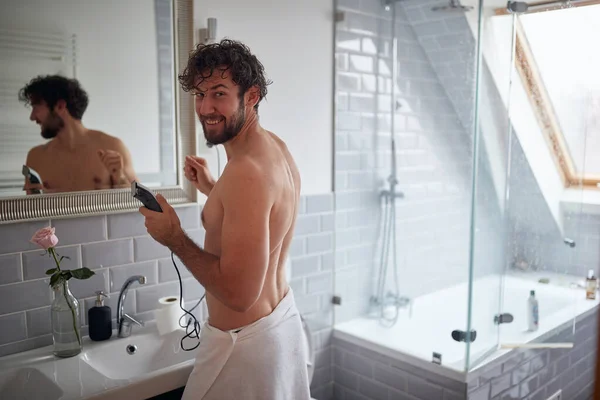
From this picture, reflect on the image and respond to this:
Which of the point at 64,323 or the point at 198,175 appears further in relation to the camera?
the point at 198,175

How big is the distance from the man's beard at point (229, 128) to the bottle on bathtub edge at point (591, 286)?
7.40ft

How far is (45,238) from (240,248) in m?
0.60

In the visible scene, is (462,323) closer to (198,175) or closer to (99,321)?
(198,175)

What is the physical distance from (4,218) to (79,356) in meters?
0.47

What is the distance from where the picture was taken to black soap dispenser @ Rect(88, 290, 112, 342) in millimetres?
1825

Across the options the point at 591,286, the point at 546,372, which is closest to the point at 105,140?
the point at 546,372

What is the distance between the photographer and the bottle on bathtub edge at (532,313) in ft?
7.98

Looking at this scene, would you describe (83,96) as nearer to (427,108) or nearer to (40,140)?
(40,140)

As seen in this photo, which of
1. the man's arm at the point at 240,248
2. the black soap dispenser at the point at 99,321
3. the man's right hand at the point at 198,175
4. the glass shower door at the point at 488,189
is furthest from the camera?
the glass shower door at the point at 488,189

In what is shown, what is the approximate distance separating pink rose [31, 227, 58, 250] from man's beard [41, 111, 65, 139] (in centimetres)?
31

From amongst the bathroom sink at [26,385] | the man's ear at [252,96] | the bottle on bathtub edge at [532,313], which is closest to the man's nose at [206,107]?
the man's ear at [252,96]

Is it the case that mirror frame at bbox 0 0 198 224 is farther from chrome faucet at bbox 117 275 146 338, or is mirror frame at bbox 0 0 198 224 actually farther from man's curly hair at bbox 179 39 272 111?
man's curly hair at bbox 179 39 272 111

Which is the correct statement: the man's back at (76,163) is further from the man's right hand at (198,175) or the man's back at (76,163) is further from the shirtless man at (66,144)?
the man's right hand at (198,175)

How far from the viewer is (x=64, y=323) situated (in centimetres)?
170
